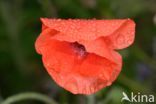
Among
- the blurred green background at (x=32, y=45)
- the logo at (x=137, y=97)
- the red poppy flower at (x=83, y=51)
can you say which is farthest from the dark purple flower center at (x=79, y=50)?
the blurred green background at (x=32, y=45)

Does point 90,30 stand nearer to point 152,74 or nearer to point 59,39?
point 59,39

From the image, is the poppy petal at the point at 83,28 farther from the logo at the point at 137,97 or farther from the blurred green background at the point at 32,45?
the blurred green background at the point at 32,45

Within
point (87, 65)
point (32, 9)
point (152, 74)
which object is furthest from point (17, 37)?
point (87, 65)

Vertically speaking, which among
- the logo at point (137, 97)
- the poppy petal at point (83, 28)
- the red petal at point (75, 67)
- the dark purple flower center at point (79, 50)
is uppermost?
the poppy petal at point (83, 28)

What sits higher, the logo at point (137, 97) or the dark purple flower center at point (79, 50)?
the dark purple flower center at point (79, 50)

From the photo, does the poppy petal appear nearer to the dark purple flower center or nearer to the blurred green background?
the dark purple flower center

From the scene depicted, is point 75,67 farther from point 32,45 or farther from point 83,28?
point 32,45

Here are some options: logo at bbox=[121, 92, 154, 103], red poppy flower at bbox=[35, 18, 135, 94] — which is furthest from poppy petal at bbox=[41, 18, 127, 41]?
logo at bbox=[121, 92, 154, 103]
